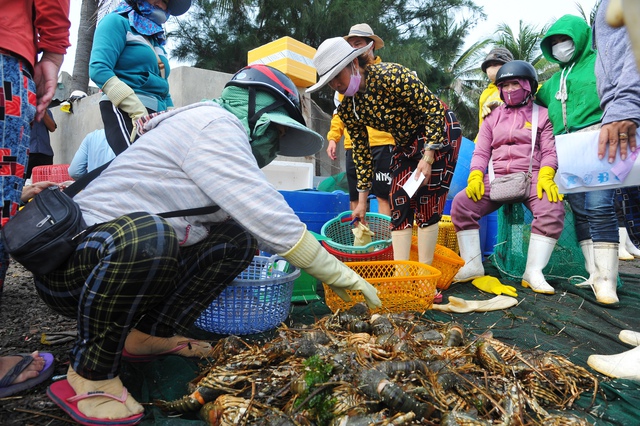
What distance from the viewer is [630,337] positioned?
242cm

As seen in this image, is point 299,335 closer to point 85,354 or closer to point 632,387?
point 85,354

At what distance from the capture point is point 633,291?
3.69m

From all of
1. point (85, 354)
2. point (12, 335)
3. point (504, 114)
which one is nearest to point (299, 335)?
point (85, 354)

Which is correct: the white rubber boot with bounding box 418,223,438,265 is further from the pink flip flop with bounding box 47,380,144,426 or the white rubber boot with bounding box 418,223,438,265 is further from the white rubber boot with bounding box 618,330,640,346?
the pink flip flop with bounding box 47,380,144,426

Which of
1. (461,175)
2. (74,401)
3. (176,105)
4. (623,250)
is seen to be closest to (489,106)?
(461,175)

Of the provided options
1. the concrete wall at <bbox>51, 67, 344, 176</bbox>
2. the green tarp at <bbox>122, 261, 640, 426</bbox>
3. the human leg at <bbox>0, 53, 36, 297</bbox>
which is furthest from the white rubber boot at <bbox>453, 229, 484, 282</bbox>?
the concrete wall at <bbox>51, 67, 344, 176</bbox>

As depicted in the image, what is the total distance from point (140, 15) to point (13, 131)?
1559mm

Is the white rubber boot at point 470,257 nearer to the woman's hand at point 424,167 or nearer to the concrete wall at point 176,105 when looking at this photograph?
the woman's hand at point 424,167

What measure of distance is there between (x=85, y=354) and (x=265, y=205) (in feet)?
3.01

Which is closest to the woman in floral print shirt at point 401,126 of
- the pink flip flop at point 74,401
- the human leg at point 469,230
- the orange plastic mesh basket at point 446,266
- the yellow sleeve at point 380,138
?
the orange plastic mesh basket at point 446,266

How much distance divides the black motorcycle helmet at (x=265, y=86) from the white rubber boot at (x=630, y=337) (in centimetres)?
238

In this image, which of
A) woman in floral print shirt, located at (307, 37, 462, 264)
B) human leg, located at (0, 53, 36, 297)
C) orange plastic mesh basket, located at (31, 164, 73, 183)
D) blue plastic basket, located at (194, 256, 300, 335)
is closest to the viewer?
human leg, located at (0, 53, 36, 297)

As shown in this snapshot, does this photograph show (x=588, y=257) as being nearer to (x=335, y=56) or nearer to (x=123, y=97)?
(x=335, y=56)

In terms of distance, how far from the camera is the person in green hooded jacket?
329cm
